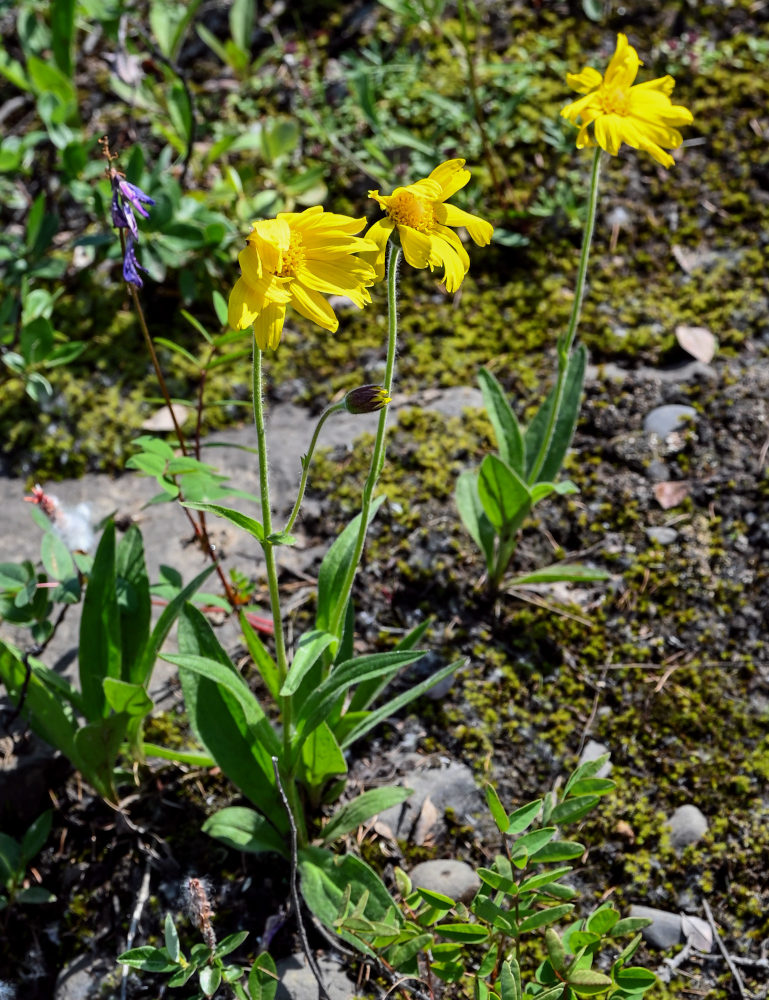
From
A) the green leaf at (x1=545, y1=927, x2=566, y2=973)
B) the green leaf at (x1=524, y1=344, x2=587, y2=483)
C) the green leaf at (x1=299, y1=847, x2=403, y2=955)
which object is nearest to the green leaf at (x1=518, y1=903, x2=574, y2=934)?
the green leaf at (x1=545, y1=927, x2=566, y2=973)

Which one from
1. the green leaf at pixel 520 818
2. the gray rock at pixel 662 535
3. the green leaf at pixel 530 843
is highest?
the green leaf at pixel 520 818

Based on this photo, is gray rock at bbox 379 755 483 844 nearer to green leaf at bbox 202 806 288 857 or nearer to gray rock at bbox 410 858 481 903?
gray rock at bbox 410 858 481 903

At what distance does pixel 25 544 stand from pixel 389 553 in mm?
1138

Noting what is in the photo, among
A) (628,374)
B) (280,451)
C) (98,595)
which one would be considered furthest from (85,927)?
(628,374)

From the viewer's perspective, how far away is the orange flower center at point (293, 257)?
155 centimetres

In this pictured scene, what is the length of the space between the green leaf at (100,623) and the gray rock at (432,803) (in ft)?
2.57

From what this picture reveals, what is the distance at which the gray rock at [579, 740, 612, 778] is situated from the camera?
7.61 feet

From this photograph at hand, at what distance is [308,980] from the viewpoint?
6.39 ft

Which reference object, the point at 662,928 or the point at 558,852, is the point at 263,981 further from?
the point at 662,928

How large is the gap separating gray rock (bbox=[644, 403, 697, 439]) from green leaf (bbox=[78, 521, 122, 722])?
5.77 feet

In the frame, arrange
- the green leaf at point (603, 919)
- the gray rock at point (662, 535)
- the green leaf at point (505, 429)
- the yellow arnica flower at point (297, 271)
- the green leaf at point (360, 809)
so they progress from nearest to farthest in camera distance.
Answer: the yellow arnica flower at point (297, 271), the green leaf at point (603, 919), the green leaf at point (360, 809), the green leaf at point (505, 429), the gray rock at point (662, 535)

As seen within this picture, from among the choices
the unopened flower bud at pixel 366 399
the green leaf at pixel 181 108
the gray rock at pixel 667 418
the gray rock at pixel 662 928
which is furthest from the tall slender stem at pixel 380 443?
the green leaf at pixel 181 108

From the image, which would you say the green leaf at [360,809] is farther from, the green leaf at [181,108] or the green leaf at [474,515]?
the green leaf at [181,108]

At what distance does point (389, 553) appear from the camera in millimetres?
2697
